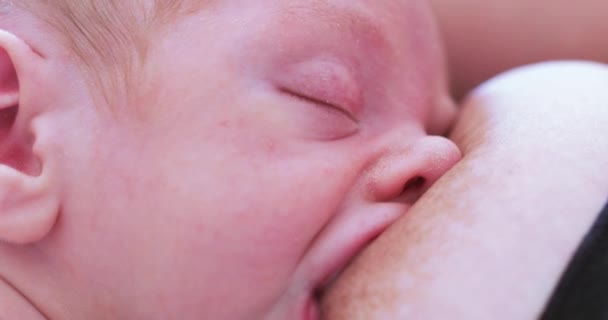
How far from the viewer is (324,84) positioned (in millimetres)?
817

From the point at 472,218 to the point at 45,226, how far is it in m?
0.49

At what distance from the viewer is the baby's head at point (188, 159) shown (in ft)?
2.50

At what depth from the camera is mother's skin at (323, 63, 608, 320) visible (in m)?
0.62

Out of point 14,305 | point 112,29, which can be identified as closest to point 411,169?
point 112,29

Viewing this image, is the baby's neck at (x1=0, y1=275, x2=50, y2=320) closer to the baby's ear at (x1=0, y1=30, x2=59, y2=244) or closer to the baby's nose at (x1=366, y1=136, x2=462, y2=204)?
the baby's ear at (x1=0, y1=30, x2=59, y2=244)

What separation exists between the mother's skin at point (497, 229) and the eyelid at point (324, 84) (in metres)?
0.16

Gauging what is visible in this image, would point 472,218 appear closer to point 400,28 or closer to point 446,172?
point 446,172

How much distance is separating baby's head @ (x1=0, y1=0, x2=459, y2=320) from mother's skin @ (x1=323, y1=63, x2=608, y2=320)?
62 millimetres

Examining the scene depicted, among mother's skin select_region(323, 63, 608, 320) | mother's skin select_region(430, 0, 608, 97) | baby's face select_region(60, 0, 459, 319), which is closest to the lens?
mother's skin select_region(323, 63, 608, 320)

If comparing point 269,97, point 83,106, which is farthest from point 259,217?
point 83,106

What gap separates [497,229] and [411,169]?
167mm

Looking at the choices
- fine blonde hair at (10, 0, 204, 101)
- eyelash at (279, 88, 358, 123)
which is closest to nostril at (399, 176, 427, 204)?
eyelash at (279, 88, 358, 123)

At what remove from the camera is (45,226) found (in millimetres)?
778

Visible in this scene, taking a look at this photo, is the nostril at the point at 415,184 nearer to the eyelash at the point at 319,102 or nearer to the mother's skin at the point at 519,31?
the eyelash at the point at 319,102
